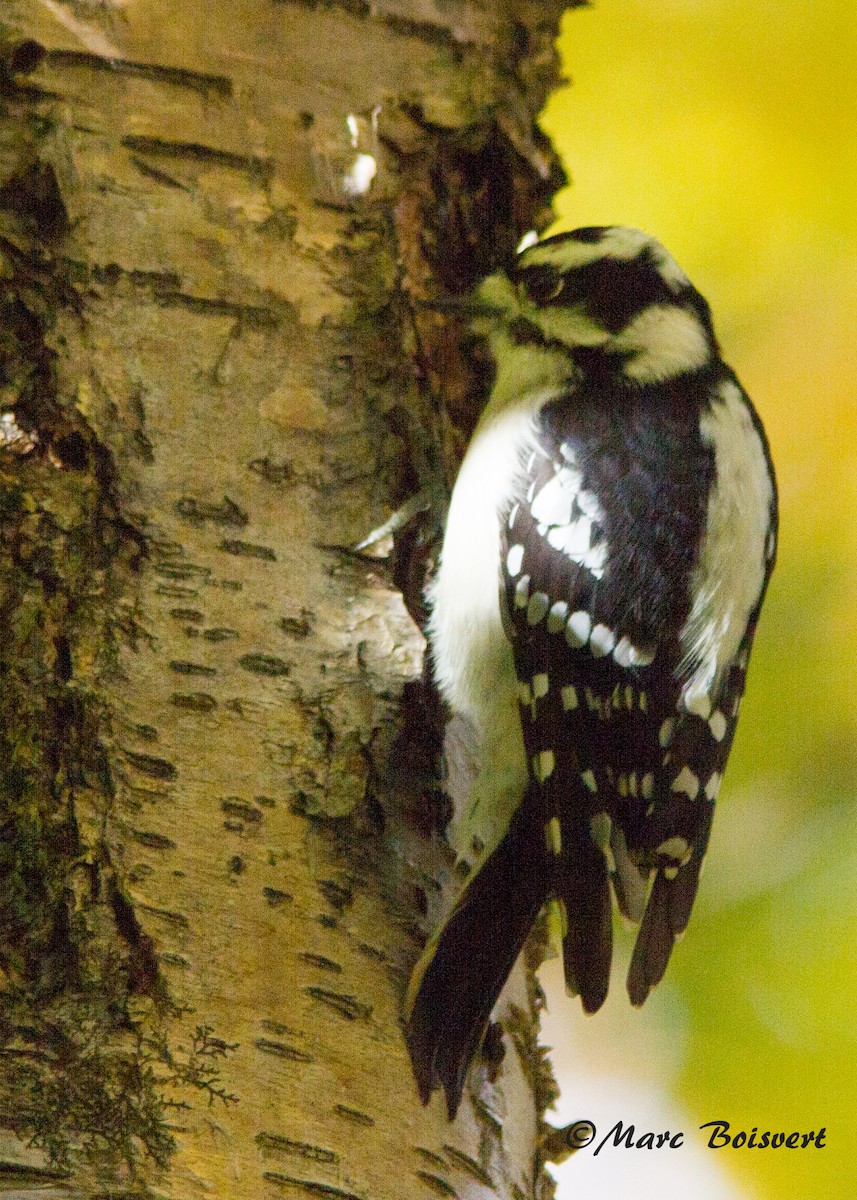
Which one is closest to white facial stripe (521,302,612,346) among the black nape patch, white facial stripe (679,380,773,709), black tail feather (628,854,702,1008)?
the black nape patch

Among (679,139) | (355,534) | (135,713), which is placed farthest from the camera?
(679,139)

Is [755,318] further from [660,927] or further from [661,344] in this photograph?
[660,927]

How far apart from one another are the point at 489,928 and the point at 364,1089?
37 centimetres

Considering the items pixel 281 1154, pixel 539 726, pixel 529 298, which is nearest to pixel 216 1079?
pixel 281 1154

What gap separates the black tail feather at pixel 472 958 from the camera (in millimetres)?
1637

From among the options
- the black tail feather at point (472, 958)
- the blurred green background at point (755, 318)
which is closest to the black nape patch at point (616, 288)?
the blurred green background at point (755, 318)

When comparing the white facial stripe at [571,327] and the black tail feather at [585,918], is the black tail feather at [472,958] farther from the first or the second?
the white facial stripe at [571,327]

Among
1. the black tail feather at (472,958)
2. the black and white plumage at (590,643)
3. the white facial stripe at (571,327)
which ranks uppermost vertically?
the white facial stripe at (571,327)

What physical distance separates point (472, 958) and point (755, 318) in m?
2.13

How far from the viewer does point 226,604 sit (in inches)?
69.4

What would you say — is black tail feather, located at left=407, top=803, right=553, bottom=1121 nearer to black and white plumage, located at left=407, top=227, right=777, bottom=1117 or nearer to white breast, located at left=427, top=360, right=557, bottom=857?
black and white plumage, located at left=407, top=227, right=777, bottom=1117

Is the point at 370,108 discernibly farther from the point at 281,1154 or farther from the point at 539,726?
the point at 281,1154

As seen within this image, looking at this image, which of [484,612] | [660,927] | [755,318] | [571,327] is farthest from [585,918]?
[755,318]

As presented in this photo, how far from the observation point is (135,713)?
5.47 feet
